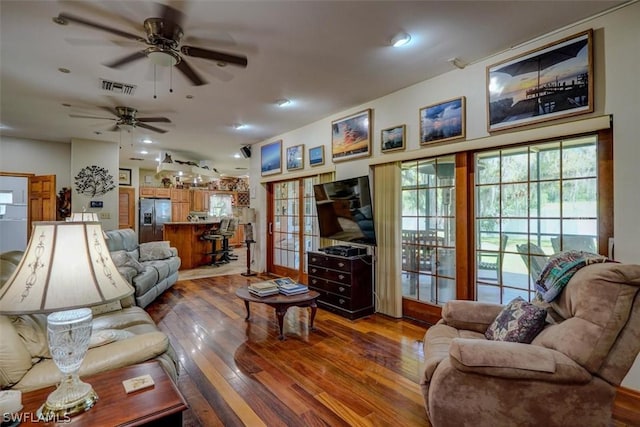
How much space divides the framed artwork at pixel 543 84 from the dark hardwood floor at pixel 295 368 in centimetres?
240

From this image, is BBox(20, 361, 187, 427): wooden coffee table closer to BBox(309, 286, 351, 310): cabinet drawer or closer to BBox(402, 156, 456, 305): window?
BBox(309, 286, 351, 310): cabinet drawer

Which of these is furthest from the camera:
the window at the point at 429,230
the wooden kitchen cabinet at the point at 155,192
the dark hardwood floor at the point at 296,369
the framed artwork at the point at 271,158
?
the wooden kitchen cabinet at the point at 155,192

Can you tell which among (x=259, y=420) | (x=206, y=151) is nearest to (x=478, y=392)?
(x=259, y=420)

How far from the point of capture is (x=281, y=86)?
3723mm

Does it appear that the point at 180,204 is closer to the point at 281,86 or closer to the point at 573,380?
the point at 281,86

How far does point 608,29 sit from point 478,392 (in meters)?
2.80

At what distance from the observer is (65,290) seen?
106cm

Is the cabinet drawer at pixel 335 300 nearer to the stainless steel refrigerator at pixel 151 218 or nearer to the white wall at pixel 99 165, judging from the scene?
the white wall at pixel 99 165

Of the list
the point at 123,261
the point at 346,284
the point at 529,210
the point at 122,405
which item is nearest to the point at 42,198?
the point at 123,261

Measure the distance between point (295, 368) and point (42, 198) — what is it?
628 centimetres

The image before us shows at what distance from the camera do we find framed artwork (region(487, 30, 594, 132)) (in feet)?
8.02

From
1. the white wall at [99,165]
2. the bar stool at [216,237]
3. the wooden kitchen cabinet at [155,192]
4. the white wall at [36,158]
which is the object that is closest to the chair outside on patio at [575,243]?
the bar stool at [216,237]

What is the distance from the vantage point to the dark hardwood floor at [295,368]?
2.04 metres

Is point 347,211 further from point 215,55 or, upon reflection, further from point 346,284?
point 215,55
